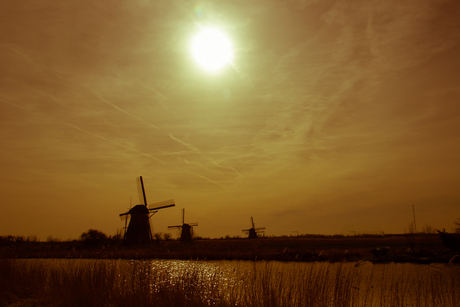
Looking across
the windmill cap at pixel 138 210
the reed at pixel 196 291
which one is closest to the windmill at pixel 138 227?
the windmill cap at pixel 138 210

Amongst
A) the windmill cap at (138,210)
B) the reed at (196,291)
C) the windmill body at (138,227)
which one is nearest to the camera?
the reed at (196,291)

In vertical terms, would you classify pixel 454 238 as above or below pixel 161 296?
above

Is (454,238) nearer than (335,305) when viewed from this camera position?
No

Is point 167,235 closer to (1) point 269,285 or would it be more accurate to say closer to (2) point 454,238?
(2) point 454,238

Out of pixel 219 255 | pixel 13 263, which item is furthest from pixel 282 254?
pixel 13 263

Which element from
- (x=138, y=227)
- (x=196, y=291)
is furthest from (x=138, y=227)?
(x=196, y=291)

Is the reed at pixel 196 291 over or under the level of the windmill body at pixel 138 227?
under

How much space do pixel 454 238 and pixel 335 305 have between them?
104 feet

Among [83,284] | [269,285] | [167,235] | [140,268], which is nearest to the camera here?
[269,285]

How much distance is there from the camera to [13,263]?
2000cm

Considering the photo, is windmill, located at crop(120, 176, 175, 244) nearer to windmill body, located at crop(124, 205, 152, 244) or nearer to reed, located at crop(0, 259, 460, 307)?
windmill body, located at crop(124, 205, 152, 244)

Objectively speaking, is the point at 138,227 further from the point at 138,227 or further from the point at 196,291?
the point at 196,291

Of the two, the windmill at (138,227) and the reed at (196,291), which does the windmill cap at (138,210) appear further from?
the reed at (196,291)

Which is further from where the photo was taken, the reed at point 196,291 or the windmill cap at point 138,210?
the windmill cap at point 138,210
